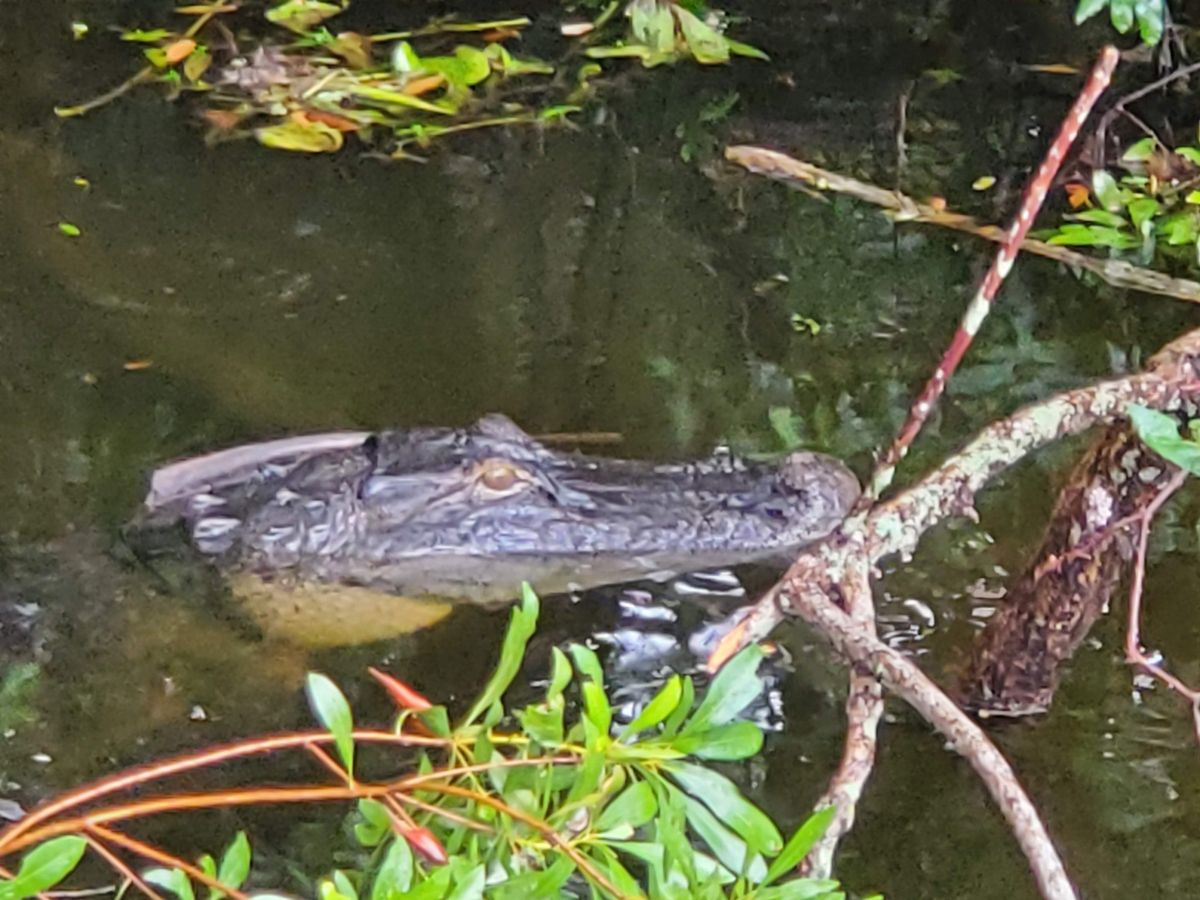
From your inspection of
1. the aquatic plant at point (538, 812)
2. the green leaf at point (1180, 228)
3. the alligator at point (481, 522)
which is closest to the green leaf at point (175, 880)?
the aquatic plant at point (538, 812)

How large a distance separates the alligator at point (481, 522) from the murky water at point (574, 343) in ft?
0.39

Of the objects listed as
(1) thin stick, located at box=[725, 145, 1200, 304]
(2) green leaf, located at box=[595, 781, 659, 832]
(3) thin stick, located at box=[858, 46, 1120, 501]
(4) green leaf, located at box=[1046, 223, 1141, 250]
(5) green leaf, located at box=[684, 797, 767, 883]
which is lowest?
(1) thin stick, located at box=[725, 145, 1200, 304]

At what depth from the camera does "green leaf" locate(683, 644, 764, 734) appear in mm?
1357

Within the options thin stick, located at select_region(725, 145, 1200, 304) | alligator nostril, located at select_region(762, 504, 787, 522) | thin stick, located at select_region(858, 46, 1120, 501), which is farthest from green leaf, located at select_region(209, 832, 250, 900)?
thin stick, located at select_region(725, 145, 1200, 304)

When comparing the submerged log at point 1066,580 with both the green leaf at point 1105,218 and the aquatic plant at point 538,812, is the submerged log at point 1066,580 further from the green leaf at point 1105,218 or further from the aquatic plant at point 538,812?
the green leaf at point 1105,218

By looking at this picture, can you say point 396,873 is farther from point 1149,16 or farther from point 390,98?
point 390,98

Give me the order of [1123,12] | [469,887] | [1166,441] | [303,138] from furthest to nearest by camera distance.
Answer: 1. [303,138]
2. [1123,12]
3. [1166,441]
4. [469,887]

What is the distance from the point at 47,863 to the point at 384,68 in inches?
167

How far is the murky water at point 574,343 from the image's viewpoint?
271 centimetres

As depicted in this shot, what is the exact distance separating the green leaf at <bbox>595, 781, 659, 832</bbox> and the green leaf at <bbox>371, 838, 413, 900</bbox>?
15 centimetres

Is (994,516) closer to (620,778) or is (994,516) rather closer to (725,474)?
(725,474)

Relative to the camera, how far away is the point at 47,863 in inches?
47.7

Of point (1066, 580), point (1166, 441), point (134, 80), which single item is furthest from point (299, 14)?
point (1166, 441)

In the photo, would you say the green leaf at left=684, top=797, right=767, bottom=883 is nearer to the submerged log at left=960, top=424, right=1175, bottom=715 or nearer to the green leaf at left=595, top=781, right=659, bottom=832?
the green leaf at left=595, top=781, right=659, bottom=832
